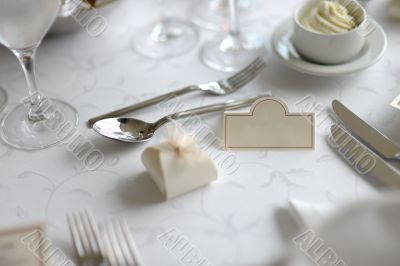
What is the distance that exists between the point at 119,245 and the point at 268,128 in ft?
0.71

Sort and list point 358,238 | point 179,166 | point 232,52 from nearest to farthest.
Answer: point 358,238 → point 179,166 → point 232,52

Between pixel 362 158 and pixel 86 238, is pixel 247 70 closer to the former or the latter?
pixel 362 158

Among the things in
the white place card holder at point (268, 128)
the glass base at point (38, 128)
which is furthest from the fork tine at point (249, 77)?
the glass base at point (38, 128)

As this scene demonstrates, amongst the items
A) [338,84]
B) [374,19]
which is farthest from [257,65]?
[374,19]

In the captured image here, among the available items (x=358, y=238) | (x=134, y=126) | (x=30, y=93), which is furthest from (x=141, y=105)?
(x=358, y=238)

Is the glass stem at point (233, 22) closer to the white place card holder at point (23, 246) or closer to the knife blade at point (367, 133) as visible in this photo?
the knife blade at point (367, 133)

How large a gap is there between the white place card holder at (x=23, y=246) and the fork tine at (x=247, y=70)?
0.32 metres

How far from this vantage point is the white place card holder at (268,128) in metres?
0.62

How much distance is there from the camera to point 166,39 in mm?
860

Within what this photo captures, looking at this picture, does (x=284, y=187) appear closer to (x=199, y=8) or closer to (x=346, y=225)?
(x=346, y=225)

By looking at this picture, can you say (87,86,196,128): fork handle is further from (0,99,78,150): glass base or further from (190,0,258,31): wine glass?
(190,0,258,31): wine glass

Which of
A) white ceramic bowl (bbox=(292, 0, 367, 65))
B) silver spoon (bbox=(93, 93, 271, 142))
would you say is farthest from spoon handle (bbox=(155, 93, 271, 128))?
white ceramic bowl (bbox=(292, 0, 367, 65))

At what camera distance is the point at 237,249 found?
0.53m

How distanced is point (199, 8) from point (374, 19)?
29 cm
